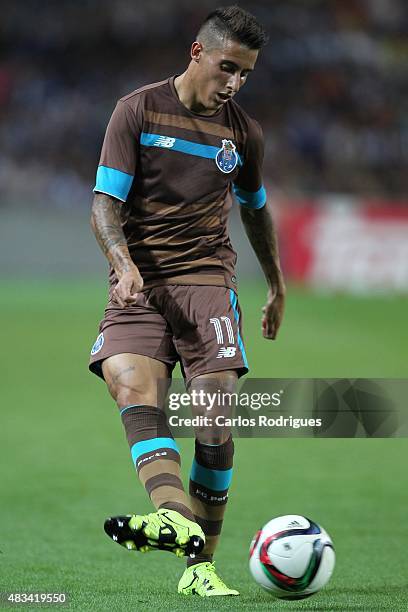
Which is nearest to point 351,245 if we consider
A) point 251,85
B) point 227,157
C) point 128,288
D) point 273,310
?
point 251,85

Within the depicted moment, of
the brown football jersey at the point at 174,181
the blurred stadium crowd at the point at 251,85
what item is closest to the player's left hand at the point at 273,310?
the brown football jersey at the point at 174,181

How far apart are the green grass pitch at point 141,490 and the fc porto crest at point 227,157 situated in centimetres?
185

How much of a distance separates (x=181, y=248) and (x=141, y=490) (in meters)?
2.96

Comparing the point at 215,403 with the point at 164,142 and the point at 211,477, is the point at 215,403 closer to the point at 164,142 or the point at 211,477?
the point at 211,477

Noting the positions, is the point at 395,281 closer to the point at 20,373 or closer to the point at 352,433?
the point at 20,373

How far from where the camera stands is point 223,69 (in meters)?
4.95

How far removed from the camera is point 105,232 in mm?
4859

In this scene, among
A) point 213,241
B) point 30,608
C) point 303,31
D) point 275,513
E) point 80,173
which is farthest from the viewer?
point 303,31

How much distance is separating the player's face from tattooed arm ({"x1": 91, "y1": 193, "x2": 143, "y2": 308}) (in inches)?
24.8

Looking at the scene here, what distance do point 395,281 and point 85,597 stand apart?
17666mm

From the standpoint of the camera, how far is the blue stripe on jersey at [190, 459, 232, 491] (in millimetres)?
5066

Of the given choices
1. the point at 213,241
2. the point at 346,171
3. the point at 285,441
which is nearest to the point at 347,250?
the point at 346,171

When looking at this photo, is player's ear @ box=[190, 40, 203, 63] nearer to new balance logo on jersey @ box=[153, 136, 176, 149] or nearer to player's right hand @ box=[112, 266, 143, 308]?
→ new balance logo on jersey @ box=[153, 136, 176, 149]

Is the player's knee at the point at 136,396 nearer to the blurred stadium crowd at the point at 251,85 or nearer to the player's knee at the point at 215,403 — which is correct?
the player's knee at the point at 215,403
